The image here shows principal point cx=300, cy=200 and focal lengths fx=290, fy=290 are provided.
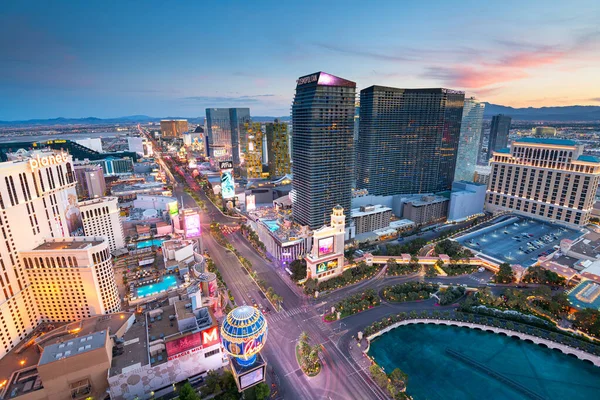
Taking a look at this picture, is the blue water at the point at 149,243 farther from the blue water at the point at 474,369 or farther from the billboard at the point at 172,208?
the blue water at the point at 474,369

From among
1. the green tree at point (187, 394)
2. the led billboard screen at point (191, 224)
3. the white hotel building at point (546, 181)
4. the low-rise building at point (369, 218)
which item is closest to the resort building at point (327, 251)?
the low-rise building at point (369, 218)

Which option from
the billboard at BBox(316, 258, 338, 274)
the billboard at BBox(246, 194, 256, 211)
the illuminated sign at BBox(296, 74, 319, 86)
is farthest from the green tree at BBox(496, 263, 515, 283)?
the billboard at BBox(246, 194, 256, 211)

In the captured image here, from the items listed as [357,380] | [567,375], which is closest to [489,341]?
[567,375]

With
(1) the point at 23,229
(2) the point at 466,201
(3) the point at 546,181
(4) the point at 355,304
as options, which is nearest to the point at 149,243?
(1) the point at 23,229

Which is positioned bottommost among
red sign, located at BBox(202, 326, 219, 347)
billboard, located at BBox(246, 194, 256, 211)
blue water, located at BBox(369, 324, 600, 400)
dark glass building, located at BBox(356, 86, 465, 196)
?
blue water, located at BBox(369, 324, 600, 400)

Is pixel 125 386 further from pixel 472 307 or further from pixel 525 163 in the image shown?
pixel 525 163

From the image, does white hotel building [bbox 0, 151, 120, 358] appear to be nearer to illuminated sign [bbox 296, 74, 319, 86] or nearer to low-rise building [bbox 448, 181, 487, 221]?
illuminated sign [bbox 296, 74, 319, 86]

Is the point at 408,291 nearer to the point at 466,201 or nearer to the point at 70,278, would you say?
the point at 466,201
